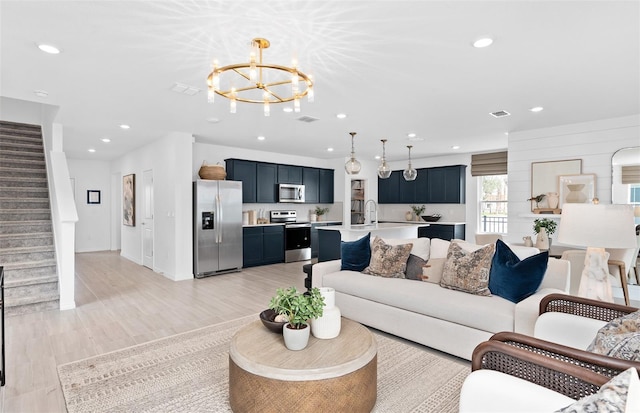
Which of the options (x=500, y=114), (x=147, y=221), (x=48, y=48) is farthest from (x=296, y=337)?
(x=147, y=221)

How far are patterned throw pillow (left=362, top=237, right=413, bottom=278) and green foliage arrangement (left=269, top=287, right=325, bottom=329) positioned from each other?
5.78ft

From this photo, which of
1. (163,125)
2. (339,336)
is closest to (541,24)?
(339,336)

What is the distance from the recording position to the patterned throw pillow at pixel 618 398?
2.87ft

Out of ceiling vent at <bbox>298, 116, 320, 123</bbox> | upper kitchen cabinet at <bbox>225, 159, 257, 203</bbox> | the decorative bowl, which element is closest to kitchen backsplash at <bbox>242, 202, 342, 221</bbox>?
upper kitchen cabinet at <bbox>225, 159, 257, 203</bbox>

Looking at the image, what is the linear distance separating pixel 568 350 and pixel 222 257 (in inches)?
225

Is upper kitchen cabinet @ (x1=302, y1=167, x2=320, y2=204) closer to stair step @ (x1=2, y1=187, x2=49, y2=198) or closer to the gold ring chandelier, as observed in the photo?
the gold ring chandelier

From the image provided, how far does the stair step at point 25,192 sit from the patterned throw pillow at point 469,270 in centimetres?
626

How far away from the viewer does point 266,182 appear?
7.76 m

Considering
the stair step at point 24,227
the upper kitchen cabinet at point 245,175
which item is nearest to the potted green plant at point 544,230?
the upper kitchen cabinet at point 245,175

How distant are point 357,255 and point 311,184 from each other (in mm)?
4759

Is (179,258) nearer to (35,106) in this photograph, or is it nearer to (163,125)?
(163,125)

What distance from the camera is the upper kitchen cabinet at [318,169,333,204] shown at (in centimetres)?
895

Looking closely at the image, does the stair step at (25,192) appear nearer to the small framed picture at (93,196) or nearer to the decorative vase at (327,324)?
the small framed picture at (93,196)

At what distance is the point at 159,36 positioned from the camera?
2506 mm
